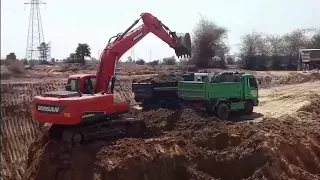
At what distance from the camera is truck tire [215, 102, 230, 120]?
1503cm

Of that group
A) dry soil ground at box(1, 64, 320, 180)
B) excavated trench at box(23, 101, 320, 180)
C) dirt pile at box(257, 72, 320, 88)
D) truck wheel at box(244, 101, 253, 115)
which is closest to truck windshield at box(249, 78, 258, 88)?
truck wheel at box(244, 101, 253, 115)

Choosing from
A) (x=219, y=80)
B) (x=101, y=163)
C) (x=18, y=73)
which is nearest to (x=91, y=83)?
(x=101, y=163)

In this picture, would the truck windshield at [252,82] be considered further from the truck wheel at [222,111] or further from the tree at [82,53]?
the tree at [82,53]

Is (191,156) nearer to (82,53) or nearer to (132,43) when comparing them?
(132,43)

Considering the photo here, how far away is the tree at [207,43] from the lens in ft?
109

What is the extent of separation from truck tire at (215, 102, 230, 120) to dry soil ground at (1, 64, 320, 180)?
61.8 inches

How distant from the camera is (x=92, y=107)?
10.5 meters

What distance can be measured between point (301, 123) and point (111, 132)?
6.94 metres

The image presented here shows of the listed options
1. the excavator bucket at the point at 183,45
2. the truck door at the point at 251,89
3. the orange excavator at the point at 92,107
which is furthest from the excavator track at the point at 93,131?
the truck door at the point at 251,89

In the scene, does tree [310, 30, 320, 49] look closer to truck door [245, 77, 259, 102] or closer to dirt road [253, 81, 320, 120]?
dirt road [253, 81, 320, 120]

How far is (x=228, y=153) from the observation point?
1085 cm

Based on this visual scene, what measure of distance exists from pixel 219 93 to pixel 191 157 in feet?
16.2

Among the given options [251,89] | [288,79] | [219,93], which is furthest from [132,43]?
[288,79]

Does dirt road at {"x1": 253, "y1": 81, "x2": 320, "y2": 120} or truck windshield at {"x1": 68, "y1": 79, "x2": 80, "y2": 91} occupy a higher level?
truck windshield at {"x1": 68, "y1": 79, "x2": 80, "y2": 91}
